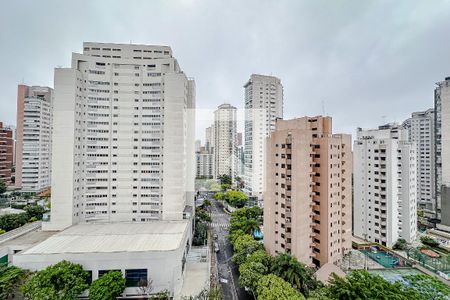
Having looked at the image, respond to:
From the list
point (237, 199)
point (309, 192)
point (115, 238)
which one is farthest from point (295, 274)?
point (237, 199)

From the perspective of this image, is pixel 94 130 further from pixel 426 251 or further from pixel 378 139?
pixel 426 251

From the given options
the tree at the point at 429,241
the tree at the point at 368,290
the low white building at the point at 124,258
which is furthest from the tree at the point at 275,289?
the tree at the point at 429,241

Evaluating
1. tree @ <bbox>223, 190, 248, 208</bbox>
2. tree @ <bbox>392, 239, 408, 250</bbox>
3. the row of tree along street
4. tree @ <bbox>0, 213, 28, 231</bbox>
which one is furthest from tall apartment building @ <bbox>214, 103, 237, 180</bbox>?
the row of tree along street

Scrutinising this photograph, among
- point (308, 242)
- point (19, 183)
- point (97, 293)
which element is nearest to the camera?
point (97, 293)

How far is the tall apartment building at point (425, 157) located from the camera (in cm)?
3080

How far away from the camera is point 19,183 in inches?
1452

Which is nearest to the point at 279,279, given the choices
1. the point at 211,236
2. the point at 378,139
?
the point at 211,236

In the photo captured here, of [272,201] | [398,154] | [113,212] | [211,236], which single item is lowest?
[211,236]

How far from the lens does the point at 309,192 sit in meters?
16.1

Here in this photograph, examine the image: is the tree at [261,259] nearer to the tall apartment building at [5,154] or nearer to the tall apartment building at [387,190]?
the tall apartment building at [387,190]

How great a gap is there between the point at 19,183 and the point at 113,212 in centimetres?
3039

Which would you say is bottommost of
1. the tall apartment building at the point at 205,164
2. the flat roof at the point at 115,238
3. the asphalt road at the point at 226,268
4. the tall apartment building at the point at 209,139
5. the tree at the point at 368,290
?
the asphalt road at the point at 226,268

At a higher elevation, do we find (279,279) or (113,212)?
(113,212)

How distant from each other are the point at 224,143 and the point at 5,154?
4424cm
